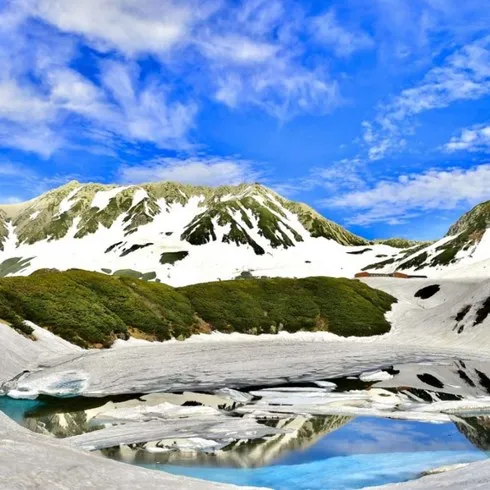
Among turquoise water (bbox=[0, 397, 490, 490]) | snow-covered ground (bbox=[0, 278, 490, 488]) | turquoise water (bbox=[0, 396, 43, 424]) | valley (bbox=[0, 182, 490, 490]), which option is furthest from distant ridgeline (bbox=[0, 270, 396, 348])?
turquoise water (bbox=[0, 397, 490, 490])

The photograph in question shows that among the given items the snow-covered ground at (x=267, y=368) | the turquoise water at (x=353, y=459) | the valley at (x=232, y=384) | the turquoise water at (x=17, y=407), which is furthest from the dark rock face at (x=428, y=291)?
the turquoise water at (x=17, y=407)

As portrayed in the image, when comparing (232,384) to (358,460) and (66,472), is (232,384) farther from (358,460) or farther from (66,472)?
(66,472)

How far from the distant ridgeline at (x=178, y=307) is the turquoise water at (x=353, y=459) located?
106 ft

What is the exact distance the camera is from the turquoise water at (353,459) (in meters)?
17.4

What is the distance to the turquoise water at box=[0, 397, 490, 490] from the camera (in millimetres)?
17391

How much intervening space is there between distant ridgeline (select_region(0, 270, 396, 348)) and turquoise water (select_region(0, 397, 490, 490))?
3222cm

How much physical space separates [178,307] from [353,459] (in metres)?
56.0

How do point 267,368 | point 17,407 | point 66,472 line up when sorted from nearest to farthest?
point 66,472
point 17,407
point 267,368

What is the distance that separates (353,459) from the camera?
20156mm

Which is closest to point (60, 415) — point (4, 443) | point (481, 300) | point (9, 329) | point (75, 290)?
point (4, 443)

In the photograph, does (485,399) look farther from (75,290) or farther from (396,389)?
(75,290)

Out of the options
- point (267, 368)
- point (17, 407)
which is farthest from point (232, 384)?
point (17, 407)

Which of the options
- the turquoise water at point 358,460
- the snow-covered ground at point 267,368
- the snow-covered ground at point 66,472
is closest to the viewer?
the snow-covered ground at point 66,472

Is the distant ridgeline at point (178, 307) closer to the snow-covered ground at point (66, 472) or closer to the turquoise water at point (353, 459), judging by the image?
the turquoise water at point (353, 459)
